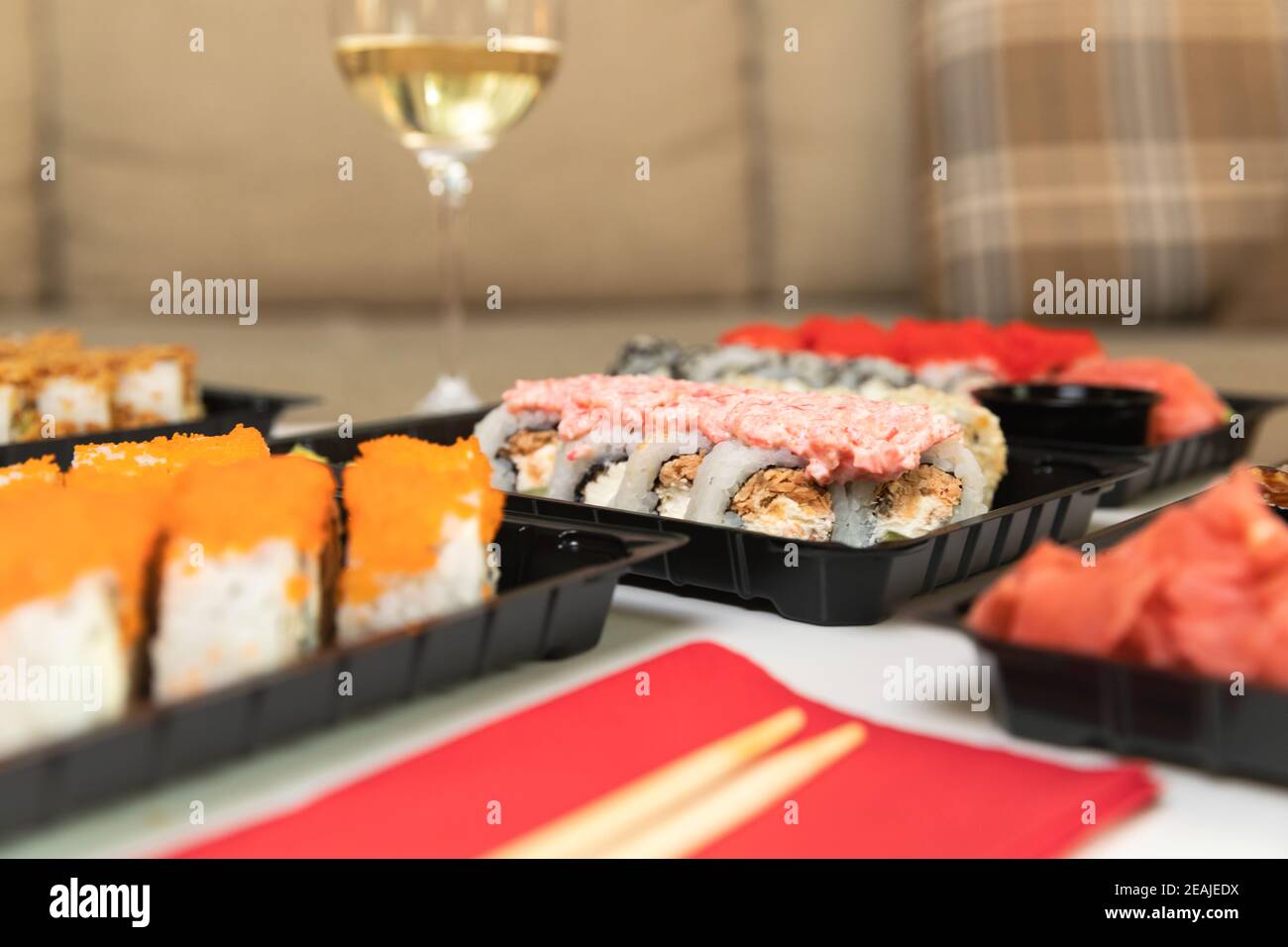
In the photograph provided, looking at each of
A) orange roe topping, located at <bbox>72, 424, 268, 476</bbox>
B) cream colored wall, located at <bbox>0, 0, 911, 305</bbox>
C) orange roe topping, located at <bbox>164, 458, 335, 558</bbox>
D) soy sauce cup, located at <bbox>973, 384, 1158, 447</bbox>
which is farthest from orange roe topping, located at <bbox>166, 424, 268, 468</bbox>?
cream colored wall, located at <bbox>0, 0, 911, 305</bbox>

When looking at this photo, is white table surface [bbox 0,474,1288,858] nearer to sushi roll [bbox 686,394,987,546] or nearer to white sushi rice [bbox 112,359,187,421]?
sushi roll [bbox 686,394,987,546]

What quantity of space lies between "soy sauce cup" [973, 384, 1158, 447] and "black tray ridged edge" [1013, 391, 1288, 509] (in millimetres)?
14

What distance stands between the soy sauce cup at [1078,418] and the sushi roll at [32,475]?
0.87 metres

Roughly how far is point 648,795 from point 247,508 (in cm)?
26

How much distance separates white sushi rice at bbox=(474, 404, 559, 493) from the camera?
1275 millimetres

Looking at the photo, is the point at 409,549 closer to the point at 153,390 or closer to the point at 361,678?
the point at 361,678

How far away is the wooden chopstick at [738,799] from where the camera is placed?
2.11ft

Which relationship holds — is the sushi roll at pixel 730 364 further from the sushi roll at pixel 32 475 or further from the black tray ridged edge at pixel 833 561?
the sushi roll at pixel 32 475

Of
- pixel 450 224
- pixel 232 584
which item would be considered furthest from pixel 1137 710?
pixel 450 224

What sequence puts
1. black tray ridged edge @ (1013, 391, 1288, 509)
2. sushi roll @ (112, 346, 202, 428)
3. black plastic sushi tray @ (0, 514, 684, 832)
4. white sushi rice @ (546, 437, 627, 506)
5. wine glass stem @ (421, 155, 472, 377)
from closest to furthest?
1. black plastic sushi tray @ (0, 514, 684, 832)
2. white sushi rice @ (546, 437, 627, 506)
3. black tray ridged edge @ (1013, 391, 1288, 509)
4. sushi roll @ (112, 346, 202, 428)
5. wine glass stem @ (421, 155, 472, 377)

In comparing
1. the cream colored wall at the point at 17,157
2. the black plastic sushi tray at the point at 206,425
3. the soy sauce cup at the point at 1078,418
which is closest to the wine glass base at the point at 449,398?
the black plastic sushi tray at the point at 206,425

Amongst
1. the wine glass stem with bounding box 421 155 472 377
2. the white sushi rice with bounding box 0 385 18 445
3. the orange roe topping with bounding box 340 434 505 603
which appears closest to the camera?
the orange roe topping with bounding box 340 434 505 603

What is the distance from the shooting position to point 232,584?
28.5 inches

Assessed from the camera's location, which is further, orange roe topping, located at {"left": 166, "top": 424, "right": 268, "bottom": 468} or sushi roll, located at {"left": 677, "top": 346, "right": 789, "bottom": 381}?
sushi roll, located at {"left": 677, "top": 346, "right": 789, "bottom": 381}
